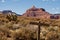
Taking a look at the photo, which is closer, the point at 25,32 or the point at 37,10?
the point at 25,32

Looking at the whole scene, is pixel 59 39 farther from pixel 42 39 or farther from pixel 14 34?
pixel 14 34

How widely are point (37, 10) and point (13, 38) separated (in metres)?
152

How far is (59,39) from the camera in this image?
787 inches

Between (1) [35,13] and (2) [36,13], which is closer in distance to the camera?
(2) [36,13]

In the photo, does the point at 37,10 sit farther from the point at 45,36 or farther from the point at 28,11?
the point at 45,36

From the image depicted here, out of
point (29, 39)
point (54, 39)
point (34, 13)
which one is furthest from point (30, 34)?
point (34, 13)

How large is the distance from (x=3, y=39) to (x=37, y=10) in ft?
505

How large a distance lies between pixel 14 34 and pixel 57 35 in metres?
4.58

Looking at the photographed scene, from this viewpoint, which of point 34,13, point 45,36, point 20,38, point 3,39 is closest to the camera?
point 3,39

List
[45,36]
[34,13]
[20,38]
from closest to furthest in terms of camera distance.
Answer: [20,38]
[45,36]
[34,13]

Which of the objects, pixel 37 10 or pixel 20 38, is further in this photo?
pixel 37 10

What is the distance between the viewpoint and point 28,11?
6560 inches

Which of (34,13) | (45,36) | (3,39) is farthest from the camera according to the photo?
(34,13)

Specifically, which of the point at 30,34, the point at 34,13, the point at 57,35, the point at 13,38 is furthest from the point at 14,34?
the point at 34,13
